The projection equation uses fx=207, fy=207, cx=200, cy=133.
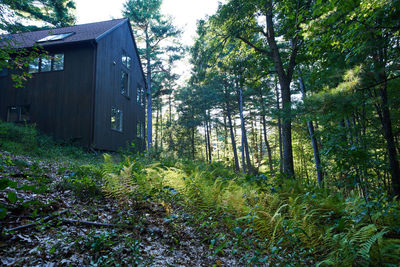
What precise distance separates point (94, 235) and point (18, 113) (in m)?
13.6

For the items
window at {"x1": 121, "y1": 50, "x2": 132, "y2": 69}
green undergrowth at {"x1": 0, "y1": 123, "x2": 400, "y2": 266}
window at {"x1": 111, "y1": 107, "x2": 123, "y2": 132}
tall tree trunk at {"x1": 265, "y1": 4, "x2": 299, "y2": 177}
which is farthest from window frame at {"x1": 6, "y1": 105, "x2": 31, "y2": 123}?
tall tree trunk at {"x1": 265, "y1": 4, "x2": 299, "y2": 177}

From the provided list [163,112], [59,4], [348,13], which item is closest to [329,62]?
[348,13]

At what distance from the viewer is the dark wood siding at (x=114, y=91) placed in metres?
11.7

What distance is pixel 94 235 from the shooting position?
2.57 meters

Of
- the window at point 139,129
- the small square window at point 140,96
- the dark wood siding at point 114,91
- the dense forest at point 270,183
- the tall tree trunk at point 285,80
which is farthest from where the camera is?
the small square window at point 140,96

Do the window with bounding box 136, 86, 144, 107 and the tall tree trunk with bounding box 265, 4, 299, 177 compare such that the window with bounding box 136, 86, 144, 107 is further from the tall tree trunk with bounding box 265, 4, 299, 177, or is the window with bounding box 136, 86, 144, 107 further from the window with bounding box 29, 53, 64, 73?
the tall tree trunk with bounding box 265, 4, 299, 177

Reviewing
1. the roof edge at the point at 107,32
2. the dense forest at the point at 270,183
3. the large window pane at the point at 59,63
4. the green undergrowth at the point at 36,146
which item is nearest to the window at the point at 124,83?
the roof edge at the point at 107,32

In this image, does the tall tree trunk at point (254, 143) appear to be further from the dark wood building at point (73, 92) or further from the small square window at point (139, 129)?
the dark wood building at point (73, 92)

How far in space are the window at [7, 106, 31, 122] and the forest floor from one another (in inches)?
446

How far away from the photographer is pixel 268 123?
22.2 m

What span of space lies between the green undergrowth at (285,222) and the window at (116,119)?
30.1 feet

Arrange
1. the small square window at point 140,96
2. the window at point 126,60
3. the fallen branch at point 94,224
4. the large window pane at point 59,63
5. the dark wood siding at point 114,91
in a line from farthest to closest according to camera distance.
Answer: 1. the small square window at point 140,96
2. the window at point 126,60
3. the large window pane at point 59,63
4. the dark wood siding at point 114,91
5. the fallen branch at point 94,224

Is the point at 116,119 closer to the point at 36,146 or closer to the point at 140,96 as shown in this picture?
the point at 140,96

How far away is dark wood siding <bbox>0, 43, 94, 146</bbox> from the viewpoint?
11.2m
